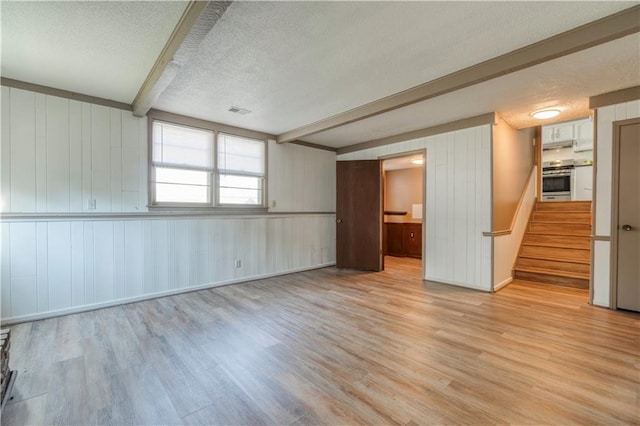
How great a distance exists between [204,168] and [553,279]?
5554 mm

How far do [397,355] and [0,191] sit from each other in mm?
4114

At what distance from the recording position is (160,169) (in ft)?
12.6

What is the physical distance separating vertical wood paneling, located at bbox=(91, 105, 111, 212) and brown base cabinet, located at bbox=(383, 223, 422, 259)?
5252 millimetres

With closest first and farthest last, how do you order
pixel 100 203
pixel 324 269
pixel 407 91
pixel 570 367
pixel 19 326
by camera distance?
pixel 570 367, pixel 19 326, pixel 407 91, pixel 100 203, pixel 324 269

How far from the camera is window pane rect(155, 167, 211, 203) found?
386 centimetres

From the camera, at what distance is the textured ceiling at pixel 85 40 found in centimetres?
191

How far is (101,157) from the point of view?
3.39m

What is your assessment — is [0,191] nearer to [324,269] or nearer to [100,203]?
[100,203]

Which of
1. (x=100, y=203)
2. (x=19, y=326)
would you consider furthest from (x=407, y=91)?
(x=19, y=326)

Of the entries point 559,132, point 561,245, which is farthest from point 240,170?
point 559,132

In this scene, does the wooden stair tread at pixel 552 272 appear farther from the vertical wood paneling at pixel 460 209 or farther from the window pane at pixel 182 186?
the window pane at pixel 182 186


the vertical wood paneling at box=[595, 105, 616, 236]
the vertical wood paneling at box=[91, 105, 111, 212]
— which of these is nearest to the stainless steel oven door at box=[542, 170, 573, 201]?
the vertical wood paneling at box=[595, 105, 616, 236]

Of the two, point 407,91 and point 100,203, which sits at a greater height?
point 407,91

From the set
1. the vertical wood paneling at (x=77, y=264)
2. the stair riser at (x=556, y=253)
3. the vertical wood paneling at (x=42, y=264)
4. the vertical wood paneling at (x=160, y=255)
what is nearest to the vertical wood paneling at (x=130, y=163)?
the vertical wood paneling at (x=160, y=255)
